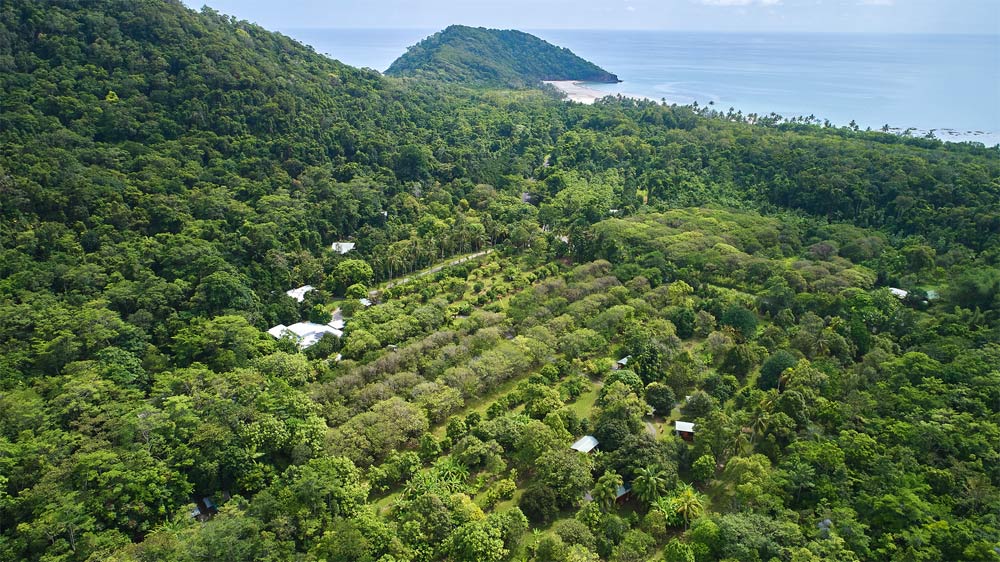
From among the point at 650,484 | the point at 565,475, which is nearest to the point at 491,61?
the point at 565,475

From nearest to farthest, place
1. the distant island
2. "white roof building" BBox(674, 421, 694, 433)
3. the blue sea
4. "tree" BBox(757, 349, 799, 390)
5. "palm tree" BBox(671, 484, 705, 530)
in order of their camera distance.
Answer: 1. "palm tree" BBox(671, 484, 705, 530)
2. "white roof building" BBox(674, 421, 694, 433)
3. "tree" BBox(757, 349, 799, 390)
4. the blue sea
5. the distant island

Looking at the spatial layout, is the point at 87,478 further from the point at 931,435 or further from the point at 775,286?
the point at 775,286

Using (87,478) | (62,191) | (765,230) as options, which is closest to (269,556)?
(87,478)

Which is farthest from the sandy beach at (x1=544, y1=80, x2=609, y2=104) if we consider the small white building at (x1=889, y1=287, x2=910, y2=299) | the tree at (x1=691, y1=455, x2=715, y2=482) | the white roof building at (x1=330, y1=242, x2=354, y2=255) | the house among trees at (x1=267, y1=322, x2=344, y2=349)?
the tree at (x1=691, y1=455, x2=715, y2=482)

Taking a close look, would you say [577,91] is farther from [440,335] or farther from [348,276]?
[440,335]

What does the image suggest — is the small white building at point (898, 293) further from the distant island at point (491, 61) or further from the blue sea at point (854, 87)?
the distant island at point (491, 61)

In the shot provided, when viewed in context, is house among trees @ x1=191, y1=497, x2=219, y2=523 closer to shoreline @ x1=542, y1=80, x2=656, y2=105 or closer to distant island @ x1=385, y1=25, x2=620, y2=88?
distant island @ x1=385, y1=25, x2=620, y2=88
